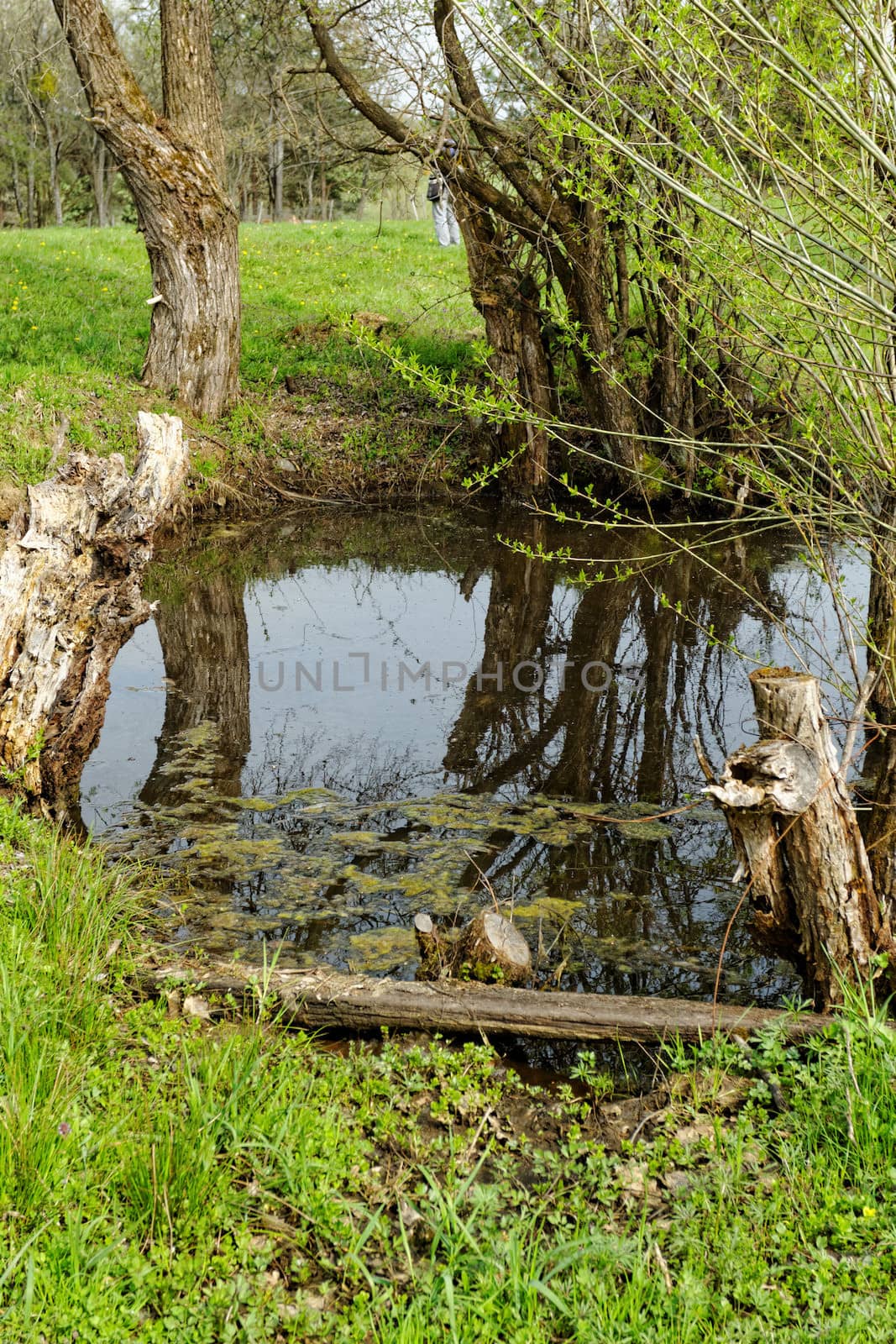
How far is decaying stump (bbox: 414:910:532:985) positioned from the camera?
154 inches

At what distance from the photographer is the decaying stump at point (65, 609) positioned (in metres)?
5.01

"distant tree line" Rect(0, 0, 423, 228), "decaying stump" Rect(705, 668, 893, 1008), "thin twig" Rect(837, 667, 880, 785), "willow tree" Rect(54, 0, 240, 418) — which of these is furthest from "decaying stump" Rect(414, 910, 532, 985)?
"distant tree line" Rect(0, 0, 423, 228)

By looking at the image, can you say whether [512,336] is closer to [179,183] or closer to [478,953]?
[179,183]

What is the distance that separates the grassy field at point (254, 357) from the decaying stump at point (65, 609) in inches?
98.0

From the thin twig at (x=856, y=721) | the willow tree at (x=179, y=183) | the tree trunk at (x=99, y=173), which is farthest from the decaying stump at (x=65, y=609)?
the tree trunk at (x=99, y=173)

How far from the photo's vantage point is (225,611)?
881cm

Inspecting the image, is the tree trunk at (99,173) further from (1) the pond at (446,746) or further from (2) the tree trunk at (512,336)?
(1) the pond at (446,746)

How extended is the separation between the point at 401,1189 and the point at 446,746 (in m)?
3.62

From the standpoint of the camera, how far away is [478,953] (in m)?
3.94

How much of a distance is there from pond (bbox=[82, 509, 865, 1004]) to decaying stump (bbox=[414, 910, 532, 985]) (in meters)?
0.21

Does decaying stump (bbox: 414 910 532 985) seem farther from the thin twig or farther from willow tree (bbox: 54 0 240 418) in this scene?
willow tree (bbox: 54 0 240 418)

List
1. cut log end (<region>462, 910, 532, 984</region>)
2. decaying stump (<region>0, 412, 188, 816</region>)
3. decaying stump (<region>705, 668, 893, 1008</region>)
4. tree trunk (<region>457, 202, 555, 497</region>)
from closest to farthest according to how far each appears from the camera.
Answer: decaying stump (<region>705, 668, 893, 1008</region>)
cut log end (<region>462, 910, 532, 984</region>)
decaying stump (<region>0, 412, 188, 816</region>)
tree trunk (<region>457, 202, 555, 497</region>)

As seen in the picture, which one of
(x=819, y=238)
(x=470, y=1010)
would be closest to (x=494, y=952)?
(x=470, y=1010)

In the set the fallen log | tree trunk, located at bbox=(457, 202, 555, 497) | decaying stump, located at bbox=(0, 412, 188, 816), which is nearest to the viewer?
the fallen log
